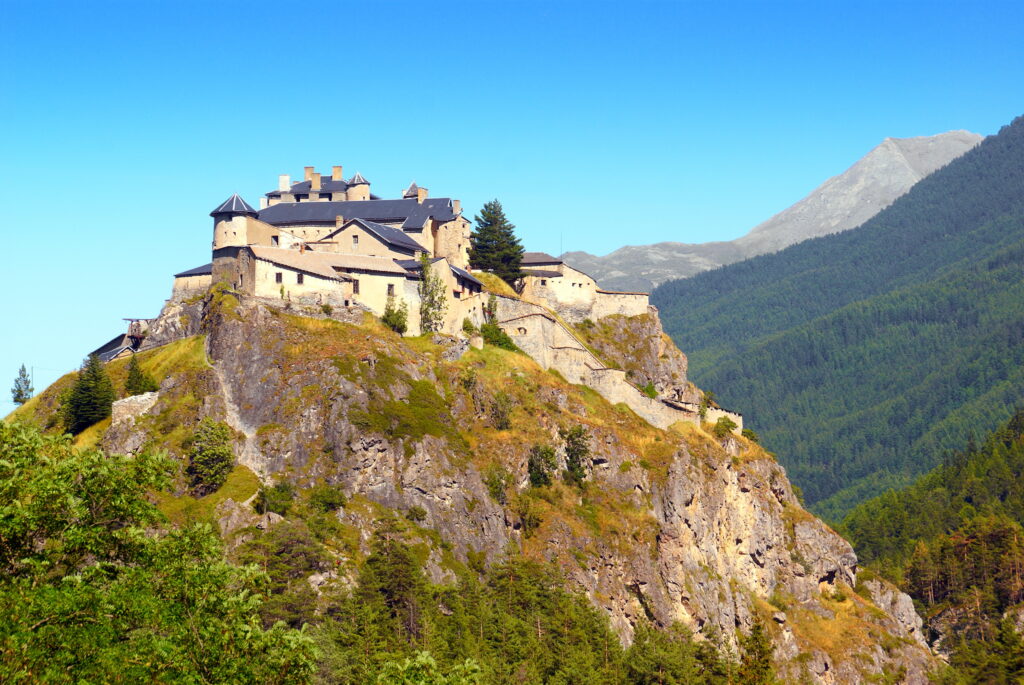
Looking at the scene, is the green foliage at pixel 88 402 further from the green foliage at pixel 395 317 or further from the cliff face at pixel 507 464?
the green foliage at pixel 395 317

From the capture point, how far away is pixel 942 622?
164875 millimetres

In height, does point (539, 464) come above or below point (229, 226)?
below

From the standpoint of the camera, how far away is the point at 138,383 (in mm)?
95562

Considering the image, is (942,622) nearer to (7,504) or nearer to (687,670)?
(687,670)

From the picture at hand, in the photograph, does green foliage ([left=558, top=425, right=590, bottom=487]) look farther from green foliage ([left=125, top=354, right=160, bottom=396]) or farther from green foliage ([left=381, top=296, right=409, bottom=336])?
green foliage ([left=125, top=354, right=160, bottom=396])

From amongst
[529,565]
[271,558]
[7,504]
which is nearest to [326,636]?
Result: [271,558]

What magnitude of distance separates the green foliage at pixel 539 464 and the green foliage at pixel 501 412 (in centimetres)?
338

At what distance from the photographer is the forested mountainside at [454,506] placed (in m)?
81.8

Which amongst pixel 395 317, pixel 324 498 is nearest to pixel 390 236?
pixel 395 317

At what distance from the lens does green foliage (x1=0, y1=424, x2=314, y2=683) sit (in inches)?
1555

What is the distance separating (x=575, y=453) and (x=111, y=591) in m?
69.2

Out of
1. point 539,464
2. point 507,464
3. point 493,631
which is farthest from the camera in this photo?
point 539,464

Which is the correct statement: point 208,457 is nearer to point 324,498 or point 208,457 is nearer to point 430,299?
point 324,498

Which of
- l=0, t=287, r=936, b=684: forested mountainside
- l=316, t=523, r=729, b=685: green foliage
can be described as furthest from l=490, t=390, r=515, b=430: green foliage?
l=316, t=523, r=729, b=685: green foliage
